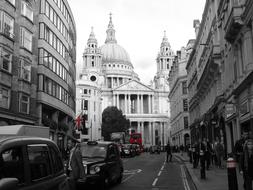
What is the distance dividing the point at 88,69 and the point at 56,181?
443 ft

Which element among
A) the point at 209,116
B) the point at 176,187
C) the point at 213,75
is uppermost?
the point at 213,75

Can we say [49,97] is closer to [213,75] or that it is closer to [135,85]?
[213,75]

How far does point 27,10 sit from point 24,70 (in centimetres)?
548

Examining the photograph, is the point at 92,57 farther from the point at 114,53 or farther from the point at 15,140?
the point at 15,140

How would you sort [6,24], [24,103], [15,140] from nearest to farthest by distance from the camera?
[15,140], [6,24], [24,103]

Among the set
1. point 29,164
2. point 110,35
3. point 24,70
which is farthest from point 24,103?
point 110,35

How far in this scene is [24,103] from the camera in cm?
3134

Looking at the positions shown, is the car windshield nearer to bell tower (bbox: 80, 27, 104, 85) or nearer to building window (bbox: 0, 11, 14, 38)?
building window (bbox: 0, 11, 14, 38)

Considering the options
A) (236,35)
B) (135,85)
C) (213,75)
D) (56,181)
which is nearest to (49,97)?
(213,75)

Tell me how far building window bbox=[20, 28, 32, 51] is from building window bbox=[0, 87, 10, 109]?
4952 mm

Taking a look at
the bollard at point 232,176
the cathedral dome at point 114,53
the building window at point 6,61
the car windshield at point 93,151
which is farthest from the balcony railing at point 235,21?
the cathedral dome at point 114,53

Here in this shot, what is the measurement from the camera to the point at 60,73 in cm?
4156

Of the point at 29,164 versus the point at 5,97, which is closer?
the point at 29,164

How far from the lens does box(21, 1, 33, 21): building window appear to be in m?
31.5
